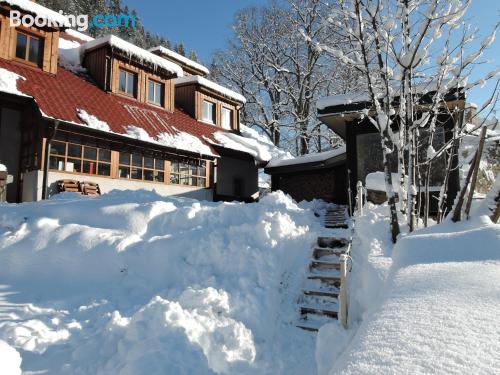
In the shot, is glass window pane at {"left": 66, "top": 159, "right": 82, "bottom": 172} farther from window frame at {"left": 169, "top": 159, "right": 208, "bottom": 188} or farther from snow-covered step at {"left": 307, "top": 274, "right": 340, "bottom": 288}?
snow-covered step at {"left": 307, "top": 274, "right": 340, "bottom": 288}

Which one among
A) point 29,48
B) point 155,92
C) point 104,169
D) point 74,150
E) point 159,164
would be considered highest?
point 29,48

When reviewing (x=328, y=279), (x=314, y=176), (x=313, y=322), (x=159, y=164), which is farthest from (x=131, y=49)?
(x=313, y=322)

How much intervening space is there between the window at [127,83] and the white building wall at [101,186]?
14.3 ft

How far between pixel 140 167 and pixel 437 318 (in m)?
13.4

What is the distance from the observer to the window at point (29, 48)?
12320 mm

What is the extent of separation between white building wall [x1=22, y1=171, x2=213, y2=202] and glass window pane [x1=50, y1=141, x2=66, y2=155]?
0.75 m

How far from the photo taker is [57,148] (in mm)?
11680

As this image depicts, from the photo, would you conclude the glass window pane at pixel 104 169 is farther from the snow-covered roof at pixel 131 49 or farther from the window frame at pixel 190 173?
the snow-covered roof at pixel 131 49

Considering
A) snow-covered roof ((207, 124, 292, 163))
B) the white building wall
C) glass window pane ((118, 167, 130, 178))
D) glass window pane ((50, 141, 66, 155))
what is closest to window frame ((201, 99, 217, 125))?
snow-covered roof ((207, 124, 292, 163))

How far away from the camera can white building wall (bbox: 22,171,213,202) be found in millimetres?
10953

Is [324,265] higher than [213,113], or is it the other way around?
[213,113]

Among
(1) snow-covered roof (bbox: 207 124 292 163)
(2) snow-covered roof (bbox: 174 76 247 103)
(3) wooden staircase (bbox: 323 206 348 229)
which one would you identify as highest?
(2) snow-covered roof (bbox: 174 76 247 103)

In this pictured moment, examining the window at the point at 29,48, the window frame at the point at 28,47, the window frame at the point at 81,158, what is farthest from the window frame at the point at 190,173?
the window at the point at 29,48

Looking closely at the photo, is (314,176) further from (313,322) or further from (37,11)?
(37,11)
